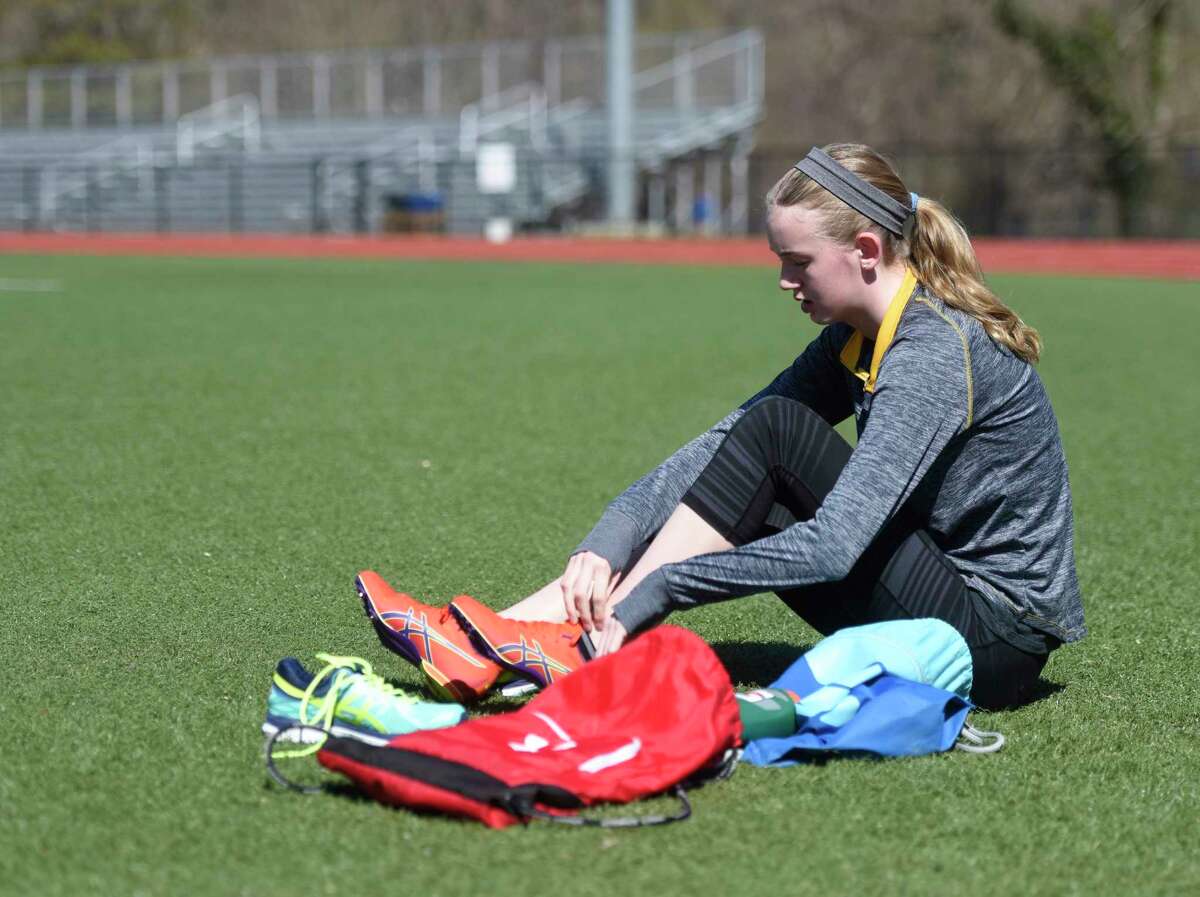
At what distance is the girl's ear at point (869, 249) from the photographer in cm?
322

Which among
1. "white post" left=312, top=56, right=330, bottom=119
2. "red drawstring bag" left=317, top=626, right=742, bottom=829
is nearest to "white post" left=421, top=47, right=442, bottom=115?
"white post" left=312, top=56, right=330, bottom=119

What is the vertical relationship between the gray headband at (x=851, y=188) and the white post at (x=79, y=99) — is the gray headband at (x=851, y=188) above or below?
above

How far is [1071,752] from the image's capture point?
3.29m

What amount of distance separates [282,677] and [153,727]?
317 mm

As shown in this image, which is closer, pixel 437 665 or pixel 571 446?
pixel 437 665

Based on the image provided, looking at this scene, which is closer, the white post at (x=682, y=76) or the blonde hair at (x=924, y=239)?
the blonde hair at (x=924, y=239)

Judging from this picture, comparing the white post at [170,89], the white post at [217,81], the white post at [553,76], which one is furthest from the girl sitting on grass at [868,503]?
the white post at [170,89]

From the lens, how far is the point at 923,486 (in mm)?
3357

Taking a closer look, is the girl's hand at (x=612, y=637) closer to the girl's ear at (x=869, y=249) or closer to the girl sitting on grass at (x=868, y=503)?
the girl sitting on grass at (x=868, y=503)

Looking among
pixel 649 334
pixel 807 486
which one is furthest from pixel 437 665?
pixel 649 334

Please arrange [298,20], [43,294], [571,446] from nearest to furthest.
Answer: [571,446] → [43,294] → [298,20]

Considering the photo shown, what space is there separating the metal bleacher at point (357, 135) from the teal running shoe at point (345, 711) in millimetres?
28094

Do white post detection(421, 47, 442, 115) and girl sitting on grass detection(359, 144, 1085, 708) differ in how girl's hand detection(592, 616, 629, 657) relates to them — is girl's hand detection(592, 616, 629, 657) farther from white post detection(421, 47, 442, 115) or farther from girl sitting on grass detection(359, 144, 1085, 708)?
white post detection(421, 47, 442, 115)

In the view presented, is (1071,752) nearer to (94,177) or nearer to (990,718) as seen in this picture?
(990,718)
